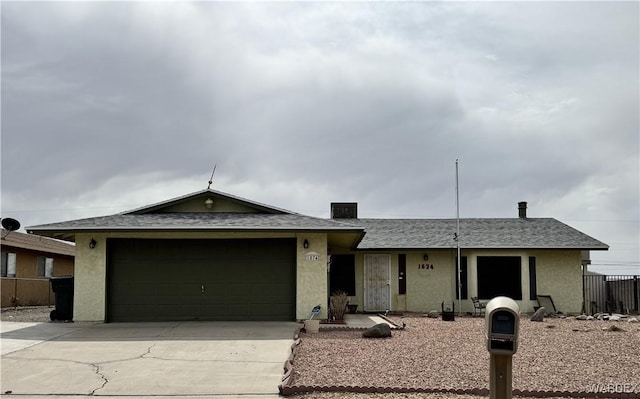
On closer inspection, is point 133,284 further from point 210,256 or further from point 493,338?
point 493,338

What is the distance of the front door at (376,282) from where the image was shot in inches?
909

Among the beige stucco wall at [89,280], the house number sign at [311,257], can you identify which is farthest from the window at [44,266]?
the house number sign at [311,257]

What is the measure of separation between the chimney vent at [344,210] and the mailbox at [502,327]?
21.7 metres

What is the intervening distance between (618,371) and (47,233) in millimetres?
12701

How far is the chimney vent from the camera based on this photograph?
27.7m

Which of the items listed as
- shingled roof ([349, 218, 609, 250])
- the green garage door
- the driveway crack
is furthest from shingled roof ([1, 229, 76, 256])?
the driveway crack

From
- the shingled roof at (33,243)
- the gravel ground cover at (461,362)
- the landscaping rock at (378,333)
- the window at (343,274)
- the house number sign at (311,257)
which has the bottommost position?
the gravel ground cover at (461,362)

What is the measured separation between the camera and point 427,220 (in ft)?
89.3

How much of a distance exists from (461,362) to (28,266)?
2277cm

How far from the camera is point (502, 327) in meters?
5.93

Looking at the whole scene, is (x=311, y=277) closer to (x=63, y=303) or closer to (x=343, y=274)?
(x=63, y=303)

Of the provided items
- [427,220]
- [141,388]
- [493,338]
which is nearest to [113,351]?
[141,388]

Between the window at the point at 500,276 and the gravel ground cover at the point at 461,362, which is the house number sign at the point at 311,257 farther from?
the window at the point at 500,276

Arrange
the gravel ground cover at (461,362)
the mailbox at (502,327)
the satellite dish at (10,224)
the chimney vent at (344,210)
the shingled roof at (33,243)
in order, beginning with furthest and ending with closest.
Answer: the chimney vent at (344,210), the shingled roof at (33,243), the satellite dish at (10,224), the gravel ground cover at (461,362), the mailbox at (502,327)
